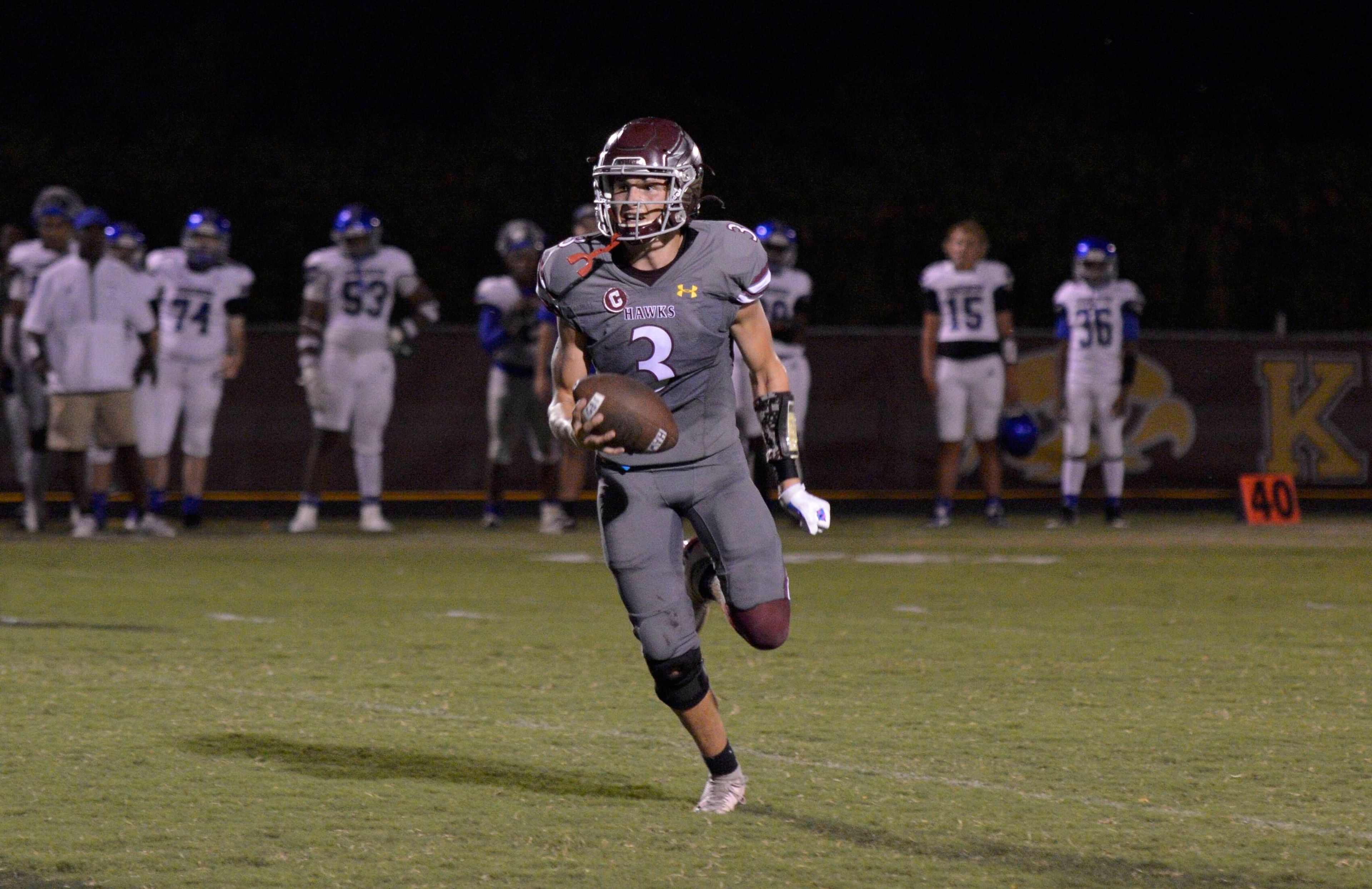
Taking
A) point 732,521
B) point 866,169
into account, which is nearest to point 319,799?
point 732,521

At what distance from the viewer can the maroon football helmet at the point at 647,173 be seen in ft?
14.8

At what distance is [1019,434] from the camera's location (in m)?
12.0

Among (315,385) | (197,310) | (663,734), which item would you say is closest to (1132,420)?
(315,385)

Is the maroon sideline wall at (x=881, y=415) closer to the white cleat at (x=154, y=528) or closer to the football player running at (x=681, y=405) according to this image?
the white cleat at (x=154, y=528)

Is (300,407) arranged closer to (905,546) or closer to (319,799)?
(905,546)

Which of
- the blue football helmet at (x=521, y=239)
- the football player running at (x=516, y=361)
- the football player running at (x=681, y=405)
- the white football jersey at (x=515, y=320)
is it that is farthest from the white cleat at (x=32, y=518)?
the football player running at (x=681, y=405)

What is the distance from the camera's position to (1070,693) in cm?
596

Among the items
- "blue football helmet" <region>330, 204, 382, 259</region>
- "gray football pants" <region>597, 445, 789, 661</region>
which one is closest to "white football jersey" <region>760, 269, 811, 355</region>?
"blue football helmet" <region>330, 204, 382, 259</region>

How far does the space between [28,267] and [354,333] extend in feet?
6.00

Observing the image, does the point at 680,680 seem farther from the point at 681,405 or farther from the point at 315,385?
the point at 315,385

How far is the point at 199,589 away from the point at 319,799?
4478 mm

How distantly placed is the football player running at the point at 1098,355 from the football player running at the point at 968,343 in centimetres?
44

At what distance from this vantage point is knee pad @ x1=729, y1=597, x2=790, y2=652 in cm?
446

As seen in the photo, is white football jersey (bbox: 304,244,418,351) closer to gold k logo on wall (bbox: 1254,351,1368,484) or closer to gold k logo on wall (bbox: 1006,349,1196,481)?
gold k logo on wall (bbox: 1006,349,1196,481)
